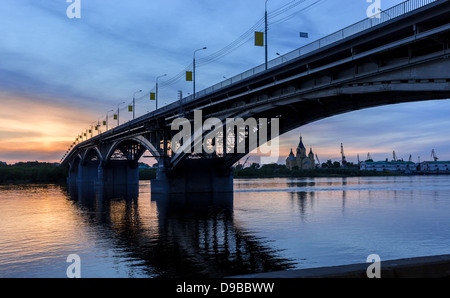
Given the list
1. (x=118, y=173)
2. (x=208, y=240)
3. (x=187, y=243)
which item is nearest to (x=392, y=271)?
(x=187, y=243)

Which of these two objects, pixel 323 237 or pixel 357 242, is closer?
pixel 357 242

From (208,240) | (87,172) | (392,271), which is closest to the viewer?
(392,271)

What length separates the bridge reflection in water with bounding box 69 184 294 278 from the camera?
607 inches

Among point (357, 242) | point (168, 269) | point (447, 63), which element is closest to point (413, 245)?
point (357, 242)

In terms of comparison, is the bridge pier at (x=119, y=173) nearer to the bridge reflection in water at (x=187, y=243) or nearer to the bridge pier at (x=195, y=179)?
the bridge pier at (x=195, y=179)

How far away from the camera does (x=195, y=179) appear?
58094 millimetres

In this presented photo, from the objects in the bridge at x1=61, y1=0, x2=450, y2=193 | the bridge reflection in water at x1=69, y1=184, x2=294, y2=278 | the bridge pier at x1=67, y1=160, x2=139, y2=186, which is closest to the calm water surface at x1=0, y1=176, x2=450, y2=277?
the bridge reflection in water at x1=69, y1=184, x2=294, y2=278

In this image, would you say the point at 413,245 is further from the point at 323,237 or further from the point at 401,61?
the point at 401,61

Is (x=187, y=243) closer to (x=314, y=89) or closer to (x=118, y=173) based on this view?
(x=314, y=89)

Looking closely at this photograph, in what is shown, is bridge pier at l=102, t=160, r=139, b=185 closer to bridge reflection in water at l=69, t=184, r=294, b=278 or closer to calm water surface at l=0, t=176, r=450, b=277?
calm water surface at l=0, t=176, r=450, b=277

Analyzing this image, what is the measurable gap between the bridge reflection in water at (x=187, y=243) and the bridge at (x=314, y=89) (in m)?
11.0

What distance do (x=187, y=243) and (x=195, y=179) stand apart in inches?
1453

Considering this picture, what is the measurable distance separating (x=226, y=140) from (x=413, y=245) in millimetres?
32587

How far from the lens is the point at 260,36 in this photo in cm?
3041
